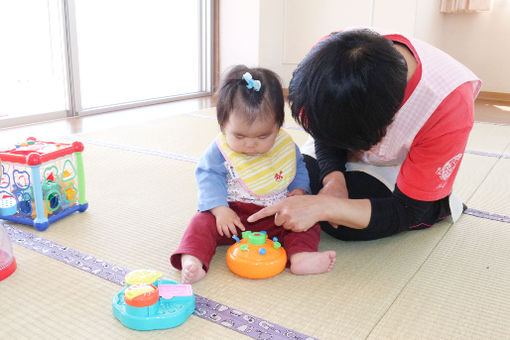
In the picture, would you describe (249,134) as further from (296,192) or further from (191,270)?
(191,270)

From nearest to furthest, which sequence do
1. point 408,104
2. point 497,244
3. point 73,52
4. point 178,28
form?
point 408,104, point 497,244, point 73,52, point 178,28

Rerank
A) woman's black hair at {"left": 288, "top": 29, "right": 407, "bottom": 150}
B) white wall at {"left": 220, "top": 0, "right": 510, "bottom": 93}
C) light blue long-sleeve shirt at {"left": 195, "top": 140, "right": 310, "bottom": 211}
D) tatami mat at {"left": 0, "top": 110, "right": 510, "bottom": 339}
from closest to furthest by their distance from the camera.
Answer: woman's black hair at {"left": 288, "top": 29, "right": 407, "bottom": 150}, tatami mat at {"left": 0, "top": 110, "right": 510, "bottom": 339}, light blue long-sleeve shirt at {"left": 195, "top": 140, "right": 310, "bottom": 211}, white wall at {"left": 220, "top": 0, "right": 510, "bottom": 93}

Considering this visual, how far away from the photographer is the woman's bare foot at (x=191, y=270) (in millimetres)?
871

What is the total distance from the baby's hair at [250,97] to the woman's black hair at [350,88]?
0.79 ft

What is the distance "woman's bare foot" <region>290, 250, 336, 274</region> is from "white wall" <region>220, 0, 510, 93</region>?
2.77 meters

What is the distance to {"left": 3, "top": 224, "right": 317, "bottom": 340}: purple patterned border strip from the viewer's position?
0.75m

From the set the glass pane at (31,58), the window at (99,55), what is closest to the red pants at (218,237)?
the window at (99,55)

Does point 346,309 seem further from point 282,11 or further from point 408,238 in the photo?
point 282,11

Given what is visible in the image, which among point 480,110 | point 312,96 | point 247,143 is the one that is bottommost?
point 480,110

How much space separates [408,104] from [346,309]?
1.37 feet

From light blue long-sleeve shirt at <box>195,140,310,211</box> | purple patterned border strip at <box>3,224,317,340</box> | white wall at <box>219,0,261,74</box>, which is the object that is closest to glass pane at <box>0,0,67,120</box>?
white wall at <box>219,0,261,74</box>

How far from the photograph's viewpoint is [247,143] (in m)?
1.00

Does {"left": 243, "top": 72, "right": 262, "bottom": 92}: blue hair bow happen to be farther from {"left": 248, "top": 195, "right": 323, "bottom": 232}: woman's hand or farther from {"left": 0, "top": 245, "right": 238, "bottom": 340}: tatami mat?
{"left": 0, "top": 245, "right": 238, "bottom": 340}: tatami mat

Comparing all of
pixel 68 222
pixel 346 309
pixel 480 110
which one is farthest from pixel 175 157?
pixel 480 110
